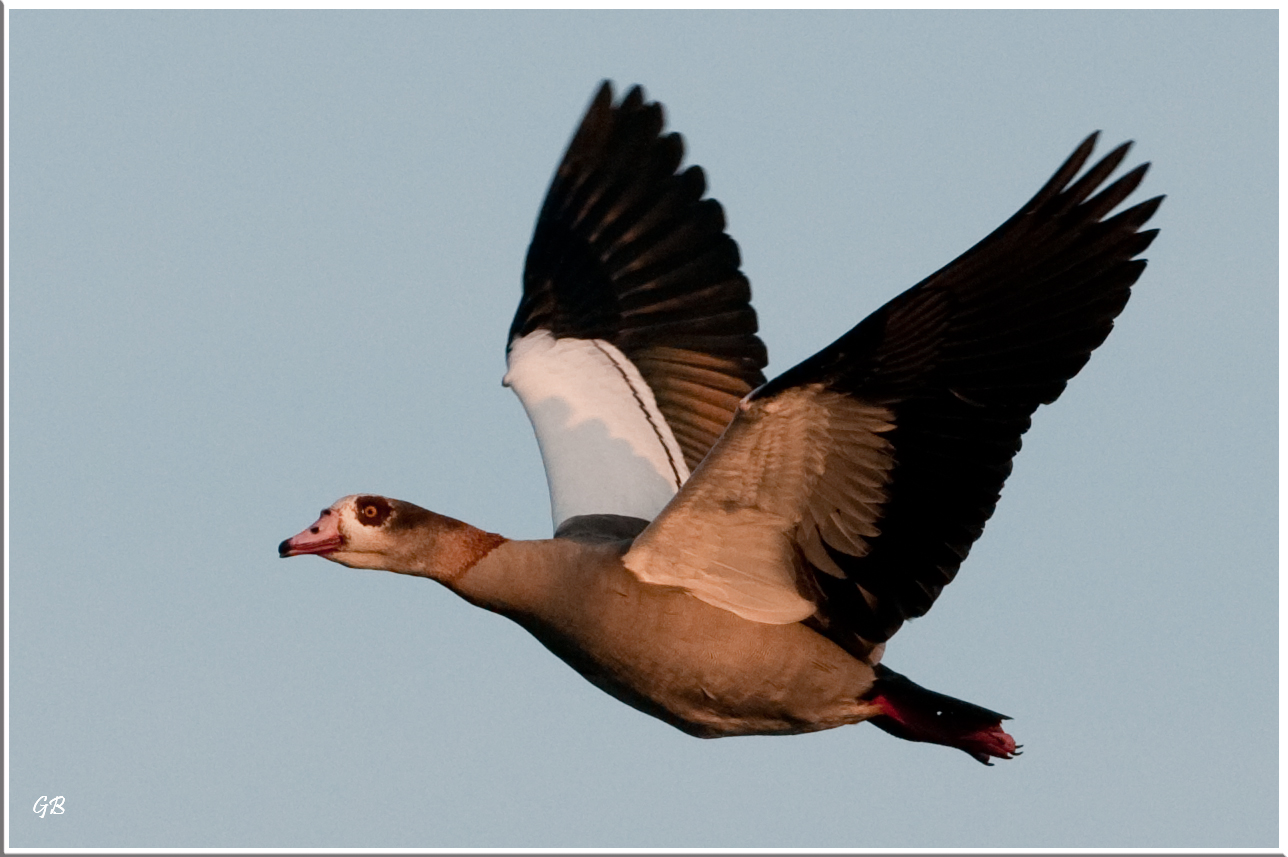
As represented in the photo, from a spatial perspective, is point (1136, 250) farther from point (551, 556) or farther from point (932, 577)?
point (551, 556)

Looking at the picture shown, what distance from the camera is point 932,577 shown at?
782 centimetres

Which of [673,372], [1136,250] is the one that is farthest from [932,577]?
[673,372]

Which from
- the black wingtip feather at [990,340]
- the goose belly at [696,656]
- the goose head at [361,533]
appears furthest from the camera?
the goose head at [361,533]

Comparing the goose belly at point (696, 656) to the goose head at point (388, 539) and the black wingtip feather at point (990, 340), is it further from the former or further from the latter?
the black wingtip feather at point (990, 340)

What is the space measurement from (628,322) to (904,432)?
10.1ft

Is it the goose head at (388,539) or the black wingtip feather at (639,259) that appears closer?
the goose head at (388,539)

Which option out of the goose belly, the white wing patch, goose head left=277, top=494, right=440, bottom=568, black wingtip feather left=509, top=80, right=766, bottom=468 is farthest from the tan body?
black wingtip feather left=509, top=80, right=766, bottom=468

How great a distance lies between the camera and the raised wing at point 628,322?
31.8 ft

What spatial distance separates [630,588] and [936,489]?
1357 mm

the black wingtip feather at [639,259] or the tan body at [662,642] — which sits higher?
the black wingtip feather at [639,259]

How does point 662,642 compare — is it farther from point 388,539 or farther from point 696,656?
point 388,539

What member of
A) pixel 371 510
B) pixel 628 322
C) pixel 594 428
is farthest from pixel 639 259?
pixel 371 510

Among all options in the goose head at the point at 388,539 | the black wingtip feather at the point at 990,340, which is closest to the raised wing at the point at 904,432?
the black wingtip feather at the point at 990,340

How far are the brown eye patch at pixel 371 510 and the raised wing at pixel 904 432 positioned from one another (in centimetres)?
108
